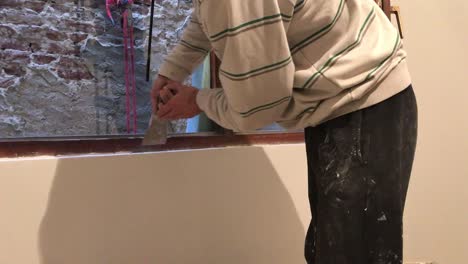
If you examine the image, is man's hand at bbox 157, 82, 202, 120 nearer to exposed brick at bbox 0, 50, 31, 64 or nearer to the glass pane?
the glass pane

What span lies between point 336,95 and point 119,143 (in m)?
0.61

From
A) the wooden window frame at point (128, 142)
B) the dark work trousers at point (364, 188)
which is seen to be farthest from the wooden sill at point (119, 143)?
the dark work trousers at point (364, 188)

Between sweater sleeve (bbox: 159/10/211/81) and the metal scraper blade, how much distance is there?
4.6 inches

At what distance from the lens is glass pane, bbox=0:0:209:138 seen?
1.80m

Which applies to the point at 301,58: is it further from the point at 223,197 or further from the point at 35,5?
the point at 35,5

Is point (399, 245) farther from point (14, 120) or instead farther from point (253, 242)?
point (14, 120)

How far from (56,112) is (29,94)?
0.14 metres

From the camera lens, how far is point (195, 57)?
100 cm

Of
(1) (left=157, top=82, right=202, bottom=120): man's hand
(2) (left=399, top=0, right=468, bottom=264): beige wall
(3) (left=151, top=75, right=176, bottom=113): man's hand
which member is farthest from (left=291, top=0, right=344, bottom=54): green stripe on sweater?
(2) (left=399, top=0, right=468, bottom=264): beige wall

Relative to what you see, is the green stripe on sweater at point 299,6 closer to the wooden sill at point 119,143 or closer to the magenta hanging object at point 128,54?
the wooden sill at point 119,143

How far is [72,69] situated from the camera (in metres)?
1.90

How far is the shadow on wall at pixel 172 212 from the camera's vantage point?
100 centimetres

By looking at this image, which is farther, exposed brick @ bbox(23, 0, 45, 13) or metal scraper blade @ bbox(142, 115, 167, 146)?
exposed brick @ bbox(23, 0, 45, 13)

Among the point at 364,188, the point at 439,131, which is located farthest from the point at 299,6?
the point at 439,131
